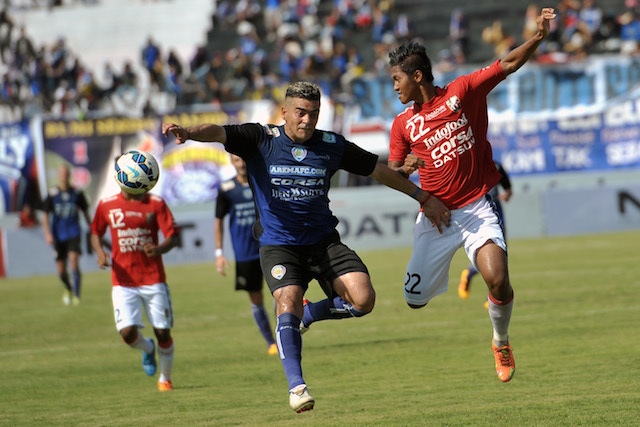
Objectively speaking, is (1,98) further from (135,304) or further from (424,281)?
(424,281)

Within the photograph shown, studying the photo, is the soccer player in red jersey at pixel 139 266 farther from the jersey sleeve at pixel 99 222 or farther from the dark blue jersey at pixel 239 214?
the dark blue jersey at pixel 239 214

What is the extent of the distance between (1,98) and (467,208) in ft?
91.0

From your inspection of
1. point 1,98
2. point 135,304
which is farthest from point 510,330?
point 1,98

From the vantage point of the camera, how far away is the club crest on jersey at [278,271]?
6.96m

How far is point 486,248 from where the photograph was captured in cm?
744

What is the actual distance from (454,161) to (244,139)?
5.86 ft

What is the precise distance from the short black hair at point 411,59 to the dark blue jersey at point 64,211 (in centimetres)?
1048

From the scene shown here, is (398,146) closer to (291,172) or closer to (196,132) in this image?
(291,172)

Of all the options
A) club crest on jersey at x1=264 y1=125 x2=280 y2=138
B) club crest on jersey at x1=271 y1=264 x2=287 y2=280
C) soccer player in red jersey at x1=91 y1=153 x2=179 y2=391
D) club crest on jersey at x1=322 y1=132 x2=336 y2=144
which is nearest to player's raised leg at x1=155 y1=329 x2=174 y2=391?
soccer player in red jersey at x1=91 y1=153 x2=179 y2=391

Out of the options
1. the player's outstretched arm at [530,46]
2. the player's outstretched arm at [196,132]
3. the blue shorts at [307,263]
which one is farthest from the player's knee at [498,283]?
the player's outstretched arm at [196,132]

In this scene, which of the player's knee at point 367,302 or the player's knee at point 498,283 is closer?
the player's knee at point 367,302

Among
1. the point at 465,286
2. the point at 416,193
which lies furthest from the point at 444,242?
the point at 465,286

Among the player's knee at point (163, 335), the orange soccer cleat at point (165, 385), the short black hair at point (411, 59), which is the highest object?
the short black hair at point (411, 59)

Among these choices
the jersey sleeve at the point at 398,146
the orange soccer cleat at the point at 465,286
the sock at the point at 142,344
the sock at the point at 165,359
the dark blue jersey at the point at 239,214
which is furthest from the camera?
the orange soccer cleat at the point at 465,286
